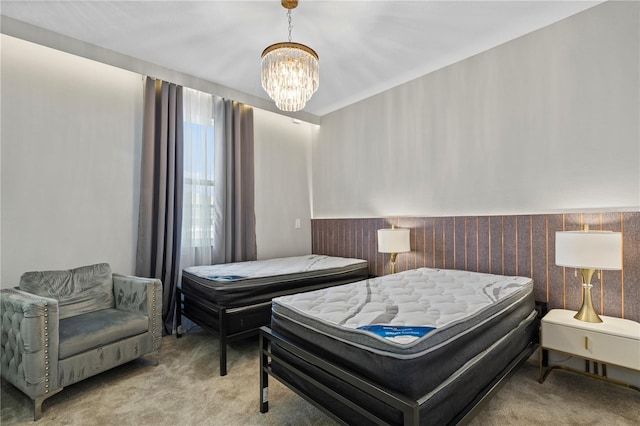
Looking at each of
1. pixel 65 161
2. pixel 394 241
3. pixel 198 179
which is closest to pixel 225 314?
pixel 198 179

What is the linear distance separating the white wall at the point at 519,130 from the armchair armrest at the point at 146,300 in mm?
2644

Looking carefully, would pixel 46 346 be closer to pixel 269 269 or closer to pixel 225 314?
pixel 225 314

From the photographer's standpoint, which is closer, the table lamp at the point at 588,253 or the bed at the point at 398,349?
the bed at the point at 398,349

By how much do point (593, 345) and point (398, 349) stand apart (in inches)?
65.5

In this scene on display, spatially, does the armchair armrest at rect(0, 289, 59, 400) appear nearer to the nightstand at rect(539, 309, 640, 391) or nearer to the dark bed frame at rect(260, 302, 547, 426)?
the dark bed frame at rect(260, 302, 547, 426)

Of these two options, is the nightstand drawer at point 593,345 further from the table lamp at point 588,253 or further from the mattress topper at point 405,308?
the mattress topper at point 405,308

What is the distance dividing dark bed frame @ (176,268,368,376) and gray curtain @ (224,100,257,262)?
2.62 ft

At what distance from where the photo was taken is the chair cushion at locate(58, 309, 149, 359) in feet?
6.73

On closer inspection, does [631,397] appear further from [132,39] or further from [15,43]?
[15,43]

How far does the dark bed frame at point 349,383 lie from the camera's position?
3.92 ft

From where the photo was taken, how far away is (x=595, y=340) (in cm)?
199

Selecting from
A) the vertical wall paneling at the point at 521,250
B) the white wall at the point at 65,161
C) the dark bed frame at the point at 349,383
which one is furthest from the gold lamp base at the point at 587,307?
the white wall at the point at 65,161

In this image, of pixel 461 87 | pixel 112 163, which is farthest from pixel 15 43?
pixel 461 87

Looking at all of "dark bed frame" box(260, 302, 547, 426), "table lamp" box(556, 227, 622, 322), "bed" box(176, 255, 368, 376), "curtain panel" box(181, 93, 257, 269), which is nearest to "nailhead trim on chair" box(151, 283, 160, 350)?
"bed" box(176, 255, 368, 376)
